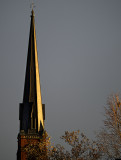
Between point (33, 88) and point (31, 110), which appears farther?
point (33, 88)

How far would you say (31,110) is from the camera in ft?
177

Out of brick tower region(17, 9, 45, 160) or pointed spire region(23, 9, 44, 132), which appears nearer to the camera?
brick tower region(17, 9, 45, 160)

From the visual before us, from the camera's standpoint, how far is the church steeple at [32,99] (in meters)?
53.3

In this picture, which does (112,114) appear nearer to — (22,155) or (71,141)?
(71,141)

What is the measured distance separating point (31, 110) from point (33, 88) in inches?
170

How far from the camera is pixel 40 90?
57406mm

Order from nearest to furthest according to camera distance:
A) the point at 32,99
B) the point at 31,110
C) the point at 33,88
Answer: the point at 31,110 → the point at 32,99 → the point at 33,88

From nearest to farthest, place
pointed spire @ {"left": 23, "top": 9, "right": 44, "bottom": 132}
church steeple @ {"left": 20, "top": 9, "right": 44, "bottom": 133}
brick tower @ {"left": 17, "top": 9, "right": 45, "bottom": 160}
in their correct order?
brick tower @ {"left": 17, "top": 9, "right": 45, "bottom": 160} < church steeple @ {"left": 20, "top": 9, "right": 44, "bottom": 133} < pointed spire @ {"left": 23, "top": 9, "right": 44, "bottom": 132}

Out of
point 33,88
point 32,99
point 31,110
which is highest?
point 33,88

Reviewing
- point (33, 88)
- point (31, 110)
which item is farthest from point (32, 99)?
point (31, 110)

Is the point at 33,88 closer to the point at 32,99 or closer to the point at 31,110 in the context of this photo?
the point at 32,99

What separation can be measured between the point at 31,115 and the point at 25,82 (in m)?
7.11

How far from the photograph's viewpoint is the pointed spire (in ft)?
175

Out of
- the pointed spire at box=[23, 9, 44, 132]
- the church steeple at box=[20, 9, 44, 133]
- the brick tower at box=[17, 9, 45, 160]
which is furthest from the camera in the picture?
the pointed spire at box=[23, 9, 44, 132]
